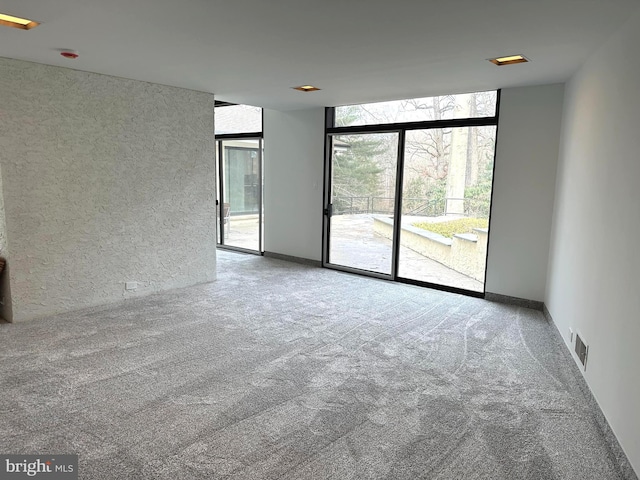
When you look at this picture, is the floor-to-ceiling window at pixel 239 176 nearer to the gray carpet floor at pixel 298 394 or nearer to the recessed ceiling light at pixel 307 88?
the recessed ceiling light at pixel 307 88

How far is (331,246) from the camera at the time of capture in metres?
6.57

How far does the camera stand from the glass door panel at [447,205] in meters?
5.04

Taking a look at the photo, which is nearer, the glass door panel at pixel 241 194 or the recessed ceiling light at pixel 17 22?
the recessed ceiling light at pixel 17 22

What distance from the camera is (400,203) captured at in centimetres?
572

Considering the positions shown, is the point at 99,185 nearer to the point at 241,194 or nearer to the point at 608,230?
the point at 241,194

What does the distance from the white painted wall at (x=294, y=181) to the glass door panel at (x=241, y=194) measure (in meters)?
0.37

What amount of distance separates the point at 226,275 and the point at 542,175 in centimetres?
397

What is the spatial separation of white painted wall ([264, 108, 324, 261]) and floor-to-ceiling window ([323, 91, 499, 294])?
183 millimetres

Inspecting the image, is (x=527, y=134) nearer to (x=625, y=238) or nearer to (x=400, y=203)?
(x=400, y=203)

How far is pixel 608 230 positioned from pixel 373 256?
11.9ft

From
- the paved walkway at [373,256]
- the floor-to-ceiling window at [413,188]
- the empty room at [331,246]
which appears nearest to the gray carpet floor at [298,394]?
the empty room at [331,246]

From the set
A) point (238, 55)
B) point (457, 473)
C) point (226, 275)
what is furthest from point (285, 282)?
point (457, 473)

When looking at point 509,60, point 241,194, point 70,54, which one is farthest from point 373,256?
point 70,54

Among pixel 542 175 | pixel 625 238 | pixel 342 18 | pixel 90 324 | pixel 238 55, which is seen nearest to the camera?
pixel 625 238
